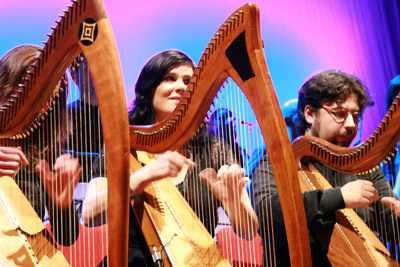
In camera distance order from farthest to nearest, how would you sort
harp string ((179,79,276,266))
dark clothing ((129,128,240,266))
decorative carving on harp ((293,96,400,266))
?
decorative carving on harp ((293,96,400,266))
dark clothing ((129,128,240,266))
harp string ((179,79,276,266))

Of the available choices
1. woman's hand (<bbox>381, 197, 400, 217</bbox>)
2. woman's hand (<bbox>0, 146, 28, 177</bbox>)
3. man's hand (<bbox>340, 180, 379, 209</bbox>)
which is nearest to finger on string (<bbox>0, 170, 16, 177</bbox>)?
woman's hand (<bbox>0, 146, 28, 177</bbox>)

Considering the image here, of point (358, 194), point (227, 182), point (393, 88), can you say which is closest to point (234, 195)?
point (227, 182)

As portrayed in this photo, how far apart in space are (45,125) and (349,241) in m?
0.93

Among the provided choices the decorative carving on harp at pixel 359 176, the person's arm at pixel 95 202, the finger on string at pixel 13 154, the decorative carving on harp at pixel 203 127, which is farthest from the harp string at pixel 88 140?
the decorative carving on harp at pixel 359 176

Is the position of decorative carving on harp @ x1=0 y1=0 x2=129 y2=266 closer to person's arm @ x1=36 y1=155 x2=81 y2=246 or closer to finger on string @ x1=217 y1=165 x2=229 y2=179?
person's arm @ x1=36 y1=155 x2=81 y2=246

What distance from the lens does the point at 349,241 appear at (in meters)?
2.13

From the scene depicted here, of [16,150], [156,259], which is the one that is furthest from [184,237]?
[16,150]

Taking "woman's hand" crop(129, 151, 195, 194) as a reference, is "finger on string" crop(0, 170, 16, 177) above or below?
above

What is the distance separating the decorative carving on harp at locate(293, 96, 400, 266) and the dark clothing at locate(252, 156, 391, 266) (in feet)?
0.07

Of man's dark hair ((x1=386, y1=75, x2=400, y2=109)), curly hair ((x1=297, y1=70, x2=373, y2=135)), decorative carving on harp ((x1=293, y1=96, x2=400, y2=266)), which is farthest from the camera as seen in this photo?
man's dark hair ((x1=386, y1=75, x2=400, y2=109))

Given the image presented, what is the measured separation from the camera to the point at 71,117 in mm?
1618

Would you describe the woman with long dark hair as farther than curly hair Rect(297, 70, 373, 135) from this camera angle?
No

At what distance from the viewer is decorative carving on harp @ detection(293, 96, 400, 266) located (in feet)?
6.64

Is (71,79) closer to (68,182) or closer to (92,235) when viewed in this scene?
(68,182)
